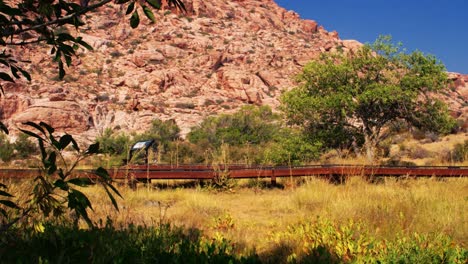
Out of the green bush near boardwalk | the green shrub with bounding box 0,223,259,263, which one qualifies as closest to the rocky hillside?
the green shrub with bounding box 0,223,259,263

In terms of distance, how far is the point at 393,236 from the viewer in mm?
4820

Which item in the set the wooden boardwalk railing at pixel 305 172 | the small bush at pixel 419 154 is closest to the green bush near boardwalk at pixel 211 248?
the wooden boardwalk railing at pixel 305 172

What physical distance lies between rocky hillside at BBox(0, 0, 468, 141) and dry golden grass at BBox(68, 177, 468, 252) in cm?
2488

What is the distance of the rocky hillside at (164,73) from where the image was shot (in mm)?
36912

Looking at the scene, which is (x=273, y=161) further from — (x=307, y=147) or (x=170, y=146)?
(x=170, y=146)

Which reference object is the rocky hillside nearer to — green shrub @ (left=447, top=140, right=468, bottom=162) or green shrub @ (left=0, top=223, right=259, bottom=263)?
green shrub @ (left=447, top=140, right=468, bottom=162)

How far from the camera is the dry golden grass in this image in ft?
16.9

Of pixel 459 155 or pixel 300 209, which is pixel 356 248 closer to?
pixel 300 209

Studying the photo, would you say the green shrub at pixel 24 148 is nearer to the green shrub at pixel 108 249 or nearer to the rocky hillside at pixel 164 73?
the rocky hillside at pixel 164 73

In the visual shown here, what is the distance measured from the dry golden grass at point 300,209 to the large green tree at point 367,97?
5.95m

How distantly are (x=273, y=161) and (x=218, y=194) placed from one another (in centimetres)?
588

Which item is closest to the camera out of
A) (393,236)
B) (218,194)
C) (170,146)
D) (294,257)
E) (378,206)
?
(294,257)

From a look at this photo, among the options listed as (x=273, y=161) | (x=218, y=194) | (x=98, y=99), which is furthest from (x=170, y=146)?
(x=98, y=99)

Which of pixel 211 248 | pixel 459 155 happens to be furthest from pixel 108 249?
pixel 459 155
